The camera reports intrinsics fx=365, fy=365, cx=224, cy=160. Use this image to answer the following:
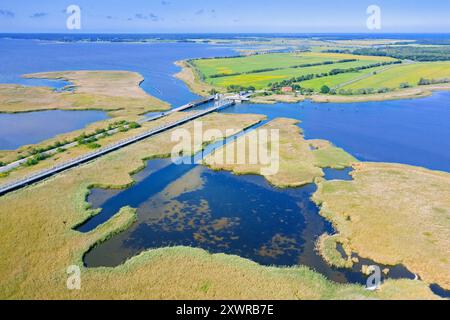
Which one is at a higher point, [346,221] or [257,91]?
[257,91]

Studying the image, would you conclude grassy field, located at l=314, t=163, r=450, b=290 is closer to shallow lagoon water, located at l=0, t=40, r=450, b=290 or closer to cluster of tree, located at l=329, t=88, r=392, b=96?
shallow lagoon water, located at l=0, t=40, r=450, b=290

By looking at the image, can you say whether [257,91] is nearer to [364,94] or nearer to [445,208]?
[364,94]

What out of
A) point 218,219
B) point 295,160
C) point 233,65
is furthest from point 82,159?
point 233,65

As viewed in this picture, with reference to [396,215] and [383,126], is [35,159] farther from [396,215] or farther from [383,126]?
[383,126]

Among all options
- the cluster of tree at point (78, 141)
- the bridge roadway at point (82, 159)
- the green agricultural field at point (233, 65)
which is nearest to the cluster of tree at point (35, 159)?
the cluster of tree at point (78, 141)

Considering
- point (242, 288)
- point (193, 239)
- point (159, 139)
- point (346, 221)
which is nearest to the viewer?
point (242, 288)
